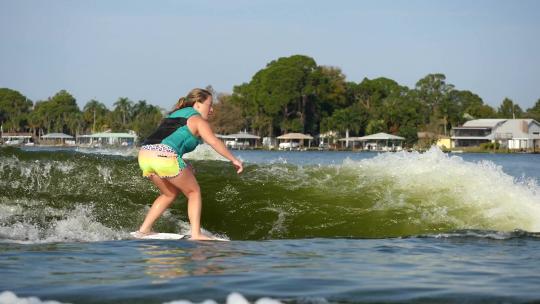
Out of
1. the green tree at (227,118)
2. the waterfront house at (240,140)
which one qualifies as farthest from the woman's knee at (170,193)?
the green tree at (227,118)

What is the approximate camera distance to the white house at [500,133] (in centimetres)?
11944

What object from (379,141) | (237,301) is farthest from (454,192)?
(379,141)

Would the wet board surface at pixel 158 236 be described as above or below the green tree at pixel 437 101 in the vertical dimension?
below

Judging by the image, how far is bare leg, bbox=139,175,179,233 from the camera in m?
8.77

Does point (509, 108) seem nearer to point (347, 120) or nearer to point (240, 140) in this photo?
point (347, 120)

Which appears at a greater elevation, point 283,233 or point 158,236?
point 158,236

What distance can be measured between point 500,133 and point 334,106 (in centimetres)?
3352

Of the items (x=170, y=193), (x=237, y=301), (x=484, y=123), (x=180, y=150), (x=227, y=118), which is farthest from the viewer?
(x=227, y=118)

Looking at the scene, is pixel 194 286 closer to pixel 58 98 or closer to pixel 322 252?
pixel 322 252

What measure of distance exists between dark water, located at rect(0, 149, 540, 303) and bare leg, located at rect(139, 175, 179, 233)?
375 millimetres

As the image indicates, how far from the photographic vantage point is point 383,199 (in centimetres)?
1183

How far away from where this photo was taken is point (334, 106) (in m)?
145

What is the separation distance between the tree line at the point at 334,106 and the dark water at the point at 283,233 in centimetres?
11124

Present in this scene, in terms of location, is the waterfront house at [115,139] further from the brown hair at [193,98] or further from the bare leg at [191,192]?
the bare leg at [191,192]
